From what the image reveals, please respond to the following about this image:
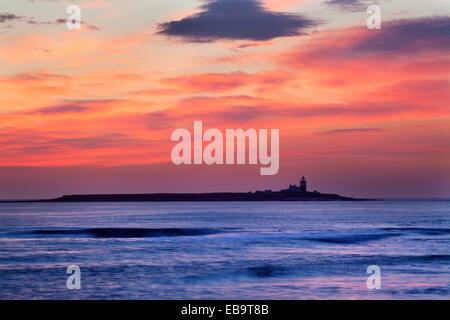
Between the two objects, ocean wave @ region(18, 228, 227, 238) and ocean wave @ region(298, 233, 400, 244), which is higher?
ocean wave @ region(298, 233, 400, 244)

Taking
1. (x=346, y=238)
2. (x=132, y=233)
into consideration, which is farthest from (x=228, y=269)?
(x=132, y=233)

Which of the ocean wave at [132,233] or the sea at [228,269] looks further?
the ocean wave at [132,233]

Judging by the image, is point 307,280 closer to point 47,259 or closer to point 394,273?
point 394,273

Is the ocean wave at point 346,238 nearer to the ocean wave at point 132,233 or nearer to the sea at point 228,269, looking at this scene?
the sea at point 228,269

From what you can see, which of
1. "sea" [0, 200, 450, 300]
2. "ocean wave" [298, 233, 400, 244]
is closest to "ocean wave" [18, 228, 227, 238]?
"sea" [0, 200, 450, 300]

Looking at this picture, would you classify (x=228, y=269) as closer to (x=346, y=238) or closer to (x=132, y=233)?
(x=346, y=238)

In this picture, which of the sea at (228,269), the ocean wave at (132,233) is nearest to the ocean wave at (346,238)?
the sea at (228,269)

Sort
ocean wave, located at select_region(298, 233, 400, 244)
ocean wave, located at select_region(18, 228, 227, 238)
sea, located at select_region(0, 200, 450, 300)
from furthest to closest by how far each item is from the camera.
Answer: ocean wave, located at select_region(18, 228, 227, 238) < ocean wave, located at select_region(298, 233, 400, 244) < sea, located at select_region(0, 200, 450, 300)

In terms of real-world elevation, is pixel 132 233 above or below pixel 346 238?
below

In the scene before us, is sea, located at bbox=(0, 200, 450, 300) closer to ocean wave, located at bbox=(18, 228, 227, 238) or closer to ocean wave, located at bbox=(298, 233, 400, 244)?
ocean wave, located at bbox=(298, 233, 400, 244)
